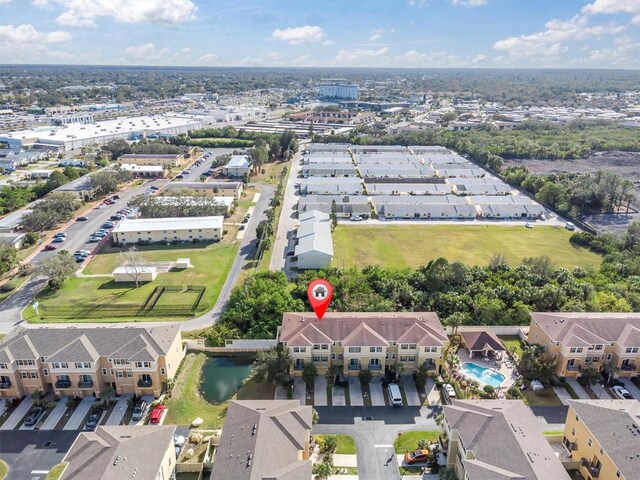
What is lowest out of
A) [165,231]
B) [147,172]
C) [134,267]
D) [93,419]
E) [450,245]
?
[93,419]

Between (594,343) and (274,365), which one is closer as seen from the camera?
(274,365)

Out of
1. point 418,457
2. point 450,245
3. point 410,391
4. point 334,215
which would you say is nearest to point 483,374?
point 410,391

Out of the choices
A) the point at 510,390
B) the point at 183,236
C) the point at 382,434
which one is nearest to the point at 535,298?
the point at 510,390

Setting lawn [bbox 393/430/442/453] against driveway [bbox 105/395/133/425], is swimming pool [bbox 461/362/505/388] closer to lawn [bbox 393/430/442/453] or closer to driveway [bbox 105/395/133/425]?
lawn [bbox 393/430/442/453]

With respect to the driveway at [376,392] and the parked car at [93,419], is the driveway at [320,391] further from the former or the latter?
the parked car at [93,419]

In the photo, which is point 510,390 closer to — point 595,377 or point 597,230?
point 595,377

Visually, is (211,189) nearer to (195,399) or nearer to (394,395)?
(195,399)

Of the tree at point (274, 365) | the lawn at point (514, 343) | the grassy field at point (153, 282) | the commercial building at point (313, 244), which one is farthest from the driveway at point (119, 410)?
the lawn at point (514, 343)

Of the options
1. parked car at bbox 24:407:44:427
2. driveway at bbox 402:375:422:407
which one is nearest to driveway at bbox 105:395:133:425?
parked car at bbox 24:407:44:427
